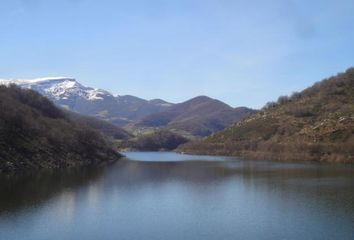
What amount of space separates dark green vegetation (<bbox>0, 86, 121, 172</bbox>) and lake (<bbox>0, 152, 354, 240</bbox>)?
65.5 feet

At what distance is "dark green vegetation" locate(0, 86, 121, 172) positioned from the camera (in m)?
121

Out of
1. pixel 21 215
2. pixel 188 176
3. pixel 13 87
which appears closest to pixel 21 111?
pixel 13 87

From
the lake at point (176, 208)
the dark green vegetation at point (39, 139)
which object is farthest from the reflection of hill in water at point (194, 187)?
the dark green vegetation at point (39, 139)

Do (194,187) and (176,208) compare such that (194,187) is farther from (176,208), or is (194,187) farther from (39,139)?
(39,139)

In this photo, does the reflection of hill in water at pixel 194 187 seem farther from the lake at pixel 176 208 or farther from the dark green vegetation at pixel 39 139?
the dark green vegetation at pixel 39 139

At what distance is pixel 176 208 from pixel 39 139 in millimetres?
85580

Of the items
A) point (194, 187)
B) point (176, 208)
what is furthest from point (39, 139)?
point (176, 208)

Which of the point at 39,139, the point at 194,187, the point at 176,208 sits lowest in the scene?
the point at 176,208

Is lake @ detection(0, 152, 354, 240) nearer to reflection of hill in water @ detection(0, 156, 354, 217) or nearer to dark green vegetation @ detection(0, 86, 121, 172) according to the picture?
reflection of hill in water @ detection(0, 156, 354, 217)

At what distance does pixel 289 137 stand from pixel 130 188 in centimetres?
12206

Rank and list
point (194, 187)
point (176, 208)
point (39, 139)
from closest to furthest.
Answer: point (176, 208), point (194, 187), point (39, 139)

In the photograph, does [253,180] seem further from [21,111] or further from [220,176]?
[21,111]

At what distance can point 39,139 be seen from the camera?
140375mm

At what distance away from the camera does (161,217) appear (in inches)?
2306
